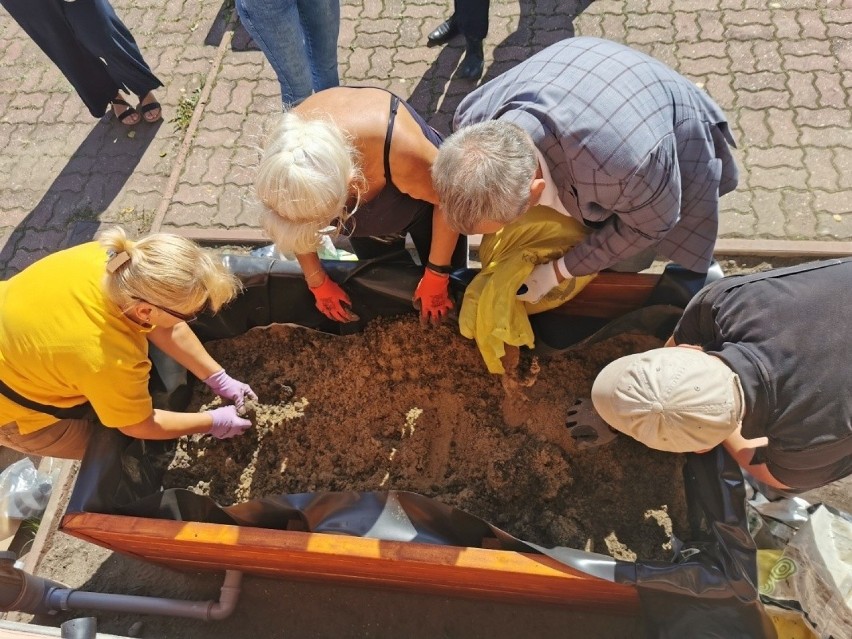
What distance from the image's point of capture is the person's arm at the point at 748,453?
2016 mm

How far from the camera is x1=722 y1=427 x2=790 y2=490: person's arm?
2016 millimetres

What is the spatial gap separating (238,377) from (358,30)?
9.24 ft

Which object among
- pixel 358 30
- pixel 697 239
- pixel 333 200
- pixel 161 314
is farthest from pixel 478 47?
pixel 161 314

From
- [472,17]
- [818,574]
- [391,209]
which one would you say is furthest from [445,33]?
[818,574]

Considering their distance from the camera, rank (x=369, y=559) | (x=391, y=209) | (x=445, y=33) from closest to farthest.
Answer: (x=369, y=559) < (x=391, y=209) < (x=445, y=33)

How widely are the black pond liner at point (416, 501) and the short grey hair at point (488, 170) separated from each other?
847mm

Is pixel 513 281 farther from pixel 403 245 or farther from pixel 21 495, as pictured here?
pixel 21 495

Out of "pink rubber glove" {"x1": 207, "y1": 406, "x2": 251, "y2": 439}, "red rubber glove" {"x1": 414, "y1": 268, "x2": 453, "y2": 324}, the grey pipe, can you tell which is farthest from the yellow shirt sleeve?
"red rubber glove" {"x1": 414, "y1": 268, "x2": 453, "y2": 324}

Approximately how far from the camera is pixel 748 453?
6.64 feet

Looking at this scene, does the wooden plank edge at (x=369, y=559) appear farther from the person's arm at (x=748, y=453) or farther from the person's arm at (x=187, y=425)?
the person's arm at (x=748, y=453)

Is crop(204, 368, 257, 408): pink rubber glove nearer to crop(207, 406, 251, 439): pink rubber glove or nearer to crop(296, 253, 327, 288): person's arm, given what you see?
crop(207, 406, 251, 439): pink rubber glove

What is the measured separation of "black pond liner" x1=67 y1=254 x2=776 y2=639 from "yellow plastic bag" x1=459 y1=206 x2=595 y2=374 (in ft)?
0.50

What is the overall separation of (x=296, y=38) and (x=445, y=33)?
160 centimetres

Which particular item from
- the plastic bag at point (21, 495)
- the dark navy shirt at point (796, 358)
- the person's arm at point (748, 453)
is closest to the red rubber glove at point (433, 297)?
the dark navy shirt at point (796, 358)
